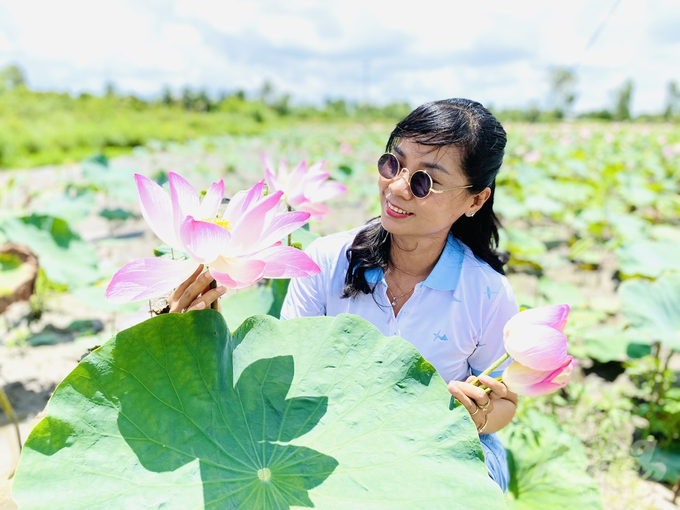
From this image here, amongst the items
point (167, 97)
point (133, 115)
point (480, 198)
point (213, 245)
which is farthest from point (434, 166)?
point (167, 97)

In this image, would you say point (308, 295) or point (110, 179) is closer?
point (308, 295)

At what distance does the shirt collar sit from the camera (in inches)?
46.9

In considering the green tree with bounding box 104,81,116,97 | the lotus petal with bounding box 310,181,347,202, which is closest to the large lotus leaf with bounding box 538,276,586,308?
the lotus petal with bounding box 310,181,347,202

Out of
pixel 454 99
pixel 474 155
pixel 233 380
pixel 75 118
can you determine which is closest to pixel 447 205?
pixel 474 155

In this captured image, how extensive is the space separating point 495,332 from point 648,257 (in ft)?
6.89

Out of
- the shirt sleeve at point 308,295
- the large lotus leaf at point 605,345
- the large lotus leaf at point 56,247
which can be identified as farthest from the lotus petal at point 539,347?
the large lotus leaf at point 56,247

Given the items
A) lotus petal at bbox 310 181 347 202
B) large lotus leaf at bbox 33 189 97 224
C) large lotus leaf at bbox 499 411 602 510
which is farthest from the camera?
large lotus leaf at bbox 33 189 97 224

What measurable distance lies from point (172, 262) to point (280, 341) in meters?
0.22

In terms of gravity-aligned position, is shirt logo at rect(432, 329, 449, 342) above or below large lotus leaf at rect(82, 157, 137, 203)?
above

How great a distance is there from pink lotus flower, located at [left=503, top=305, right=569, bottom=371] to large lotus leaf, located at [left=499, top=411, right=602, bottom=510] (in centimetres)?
90

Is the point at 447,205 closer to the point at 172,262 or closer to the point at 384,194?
the point at 384,194

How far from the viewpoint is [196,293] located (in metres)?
0.78

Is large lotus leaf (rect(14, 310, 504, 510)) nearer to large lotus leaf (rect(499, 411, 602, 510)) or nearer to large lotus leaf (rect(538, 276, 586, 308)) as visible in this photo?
large lotus leaf (rect(499, 411, 602, 510))

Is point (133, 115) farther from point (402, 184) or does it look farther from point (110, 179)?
point (402, 184)
